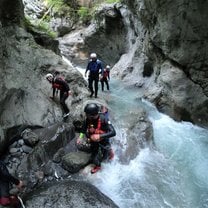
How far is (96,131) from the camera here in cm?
735

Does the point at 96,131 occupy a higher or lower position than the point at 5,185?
higher

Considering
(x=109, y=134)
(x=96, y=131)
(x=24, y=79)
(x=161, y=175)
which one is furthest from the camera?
(x=24, y=79)

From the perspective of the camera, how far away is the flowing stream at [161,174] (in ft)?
24.2

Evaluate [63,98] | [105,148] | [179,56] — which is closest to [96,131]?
[105,148]

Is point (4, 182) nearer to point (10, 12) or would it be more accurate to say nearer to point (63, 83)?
point (63, 83)

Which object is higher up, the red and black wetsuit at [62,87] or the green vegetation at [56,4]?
the green vegetation at [56,4]

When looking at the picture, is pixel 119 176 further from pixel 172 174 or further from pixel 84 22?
pixel 84 22

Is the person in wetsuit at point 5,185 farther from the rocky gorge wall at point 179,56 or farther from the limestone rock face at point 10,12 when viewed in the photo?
the rocky gorge wall at point 179,56

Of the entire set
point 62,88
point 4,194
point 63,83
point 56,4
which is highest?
point 56,4

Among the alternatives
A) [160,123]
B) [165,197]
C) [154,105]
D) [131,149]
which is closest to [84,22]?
[154,105]

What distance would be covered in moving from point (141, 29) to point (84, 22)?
33.8ft

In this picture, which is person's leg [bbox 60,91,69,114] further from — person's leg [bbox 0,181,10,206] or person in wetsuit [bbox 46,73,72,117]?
person's leg [bbox 0,181,10,206]

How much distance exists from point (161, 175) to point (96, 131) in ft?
8.04

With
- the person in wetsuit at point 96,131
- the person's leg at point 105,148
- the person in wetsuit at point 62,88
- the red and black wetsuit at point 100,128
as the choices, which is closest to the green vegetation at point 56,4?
the person in wetsuit at point 62,88
